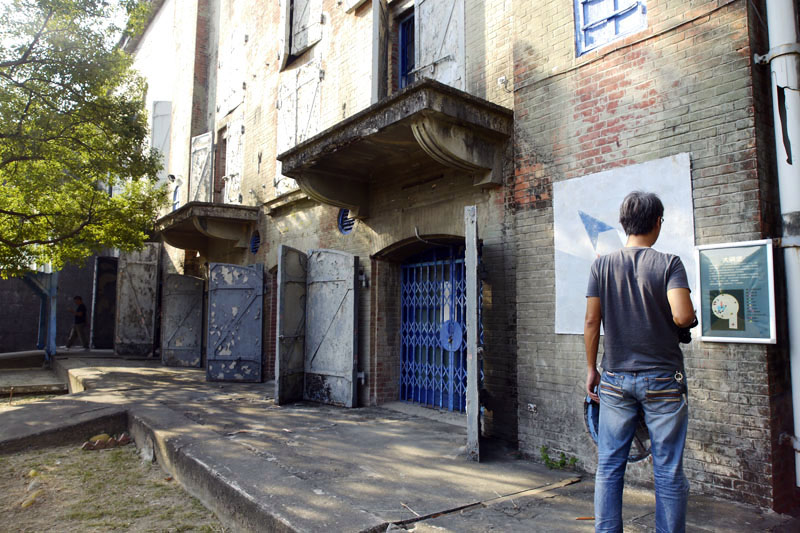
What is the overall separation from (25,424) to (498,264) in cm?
601

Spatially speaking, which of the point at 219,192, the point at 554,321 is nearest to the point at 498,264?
the point at 554,321

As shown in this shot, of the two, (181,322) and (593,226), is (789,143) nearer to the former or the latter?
(593,226)

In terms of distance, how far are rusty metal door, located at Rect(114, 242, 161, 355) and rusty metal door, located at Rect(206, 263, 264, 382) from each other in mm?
5774

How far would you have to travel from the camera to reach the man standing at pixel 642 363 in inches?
102

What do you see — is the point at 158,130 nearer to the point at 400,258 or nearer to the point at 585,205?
the point at 400,258

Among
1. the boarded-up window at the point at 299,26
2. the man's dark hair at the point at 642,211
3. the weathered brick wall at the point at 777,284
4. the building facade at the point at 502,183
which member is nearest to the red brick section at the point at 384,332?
the building facade at the point at 502,183

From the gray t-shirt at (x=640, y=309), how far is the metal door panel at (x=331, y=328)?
526 centimetres

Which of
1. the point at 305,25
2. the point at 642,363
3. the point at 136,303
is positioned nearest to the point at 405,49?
the point at 305,25

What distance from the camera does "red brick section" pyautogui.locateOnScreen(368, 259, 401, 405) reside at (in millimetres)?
7758

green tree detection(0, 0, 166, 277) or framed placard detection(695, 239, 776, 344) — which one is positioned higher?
green tree detection(0, 0, 166, 277)

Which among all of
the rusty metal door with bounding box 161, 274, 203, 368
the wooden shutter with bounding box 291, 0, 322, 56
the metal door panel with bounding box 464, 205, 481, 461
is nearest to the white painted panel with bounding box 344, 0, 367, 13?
the wooden shutter with bounding box 291, 0, 322, 56

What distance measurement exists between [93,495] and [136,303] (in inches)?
452

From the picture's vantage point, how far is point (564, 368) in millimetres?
4910

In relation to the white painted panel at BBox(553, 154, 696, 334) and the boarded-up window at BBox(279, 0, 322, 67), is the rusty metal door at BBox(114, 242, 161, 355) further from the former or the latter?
the white painted panel at BBox(553, 154, 696, 334)
